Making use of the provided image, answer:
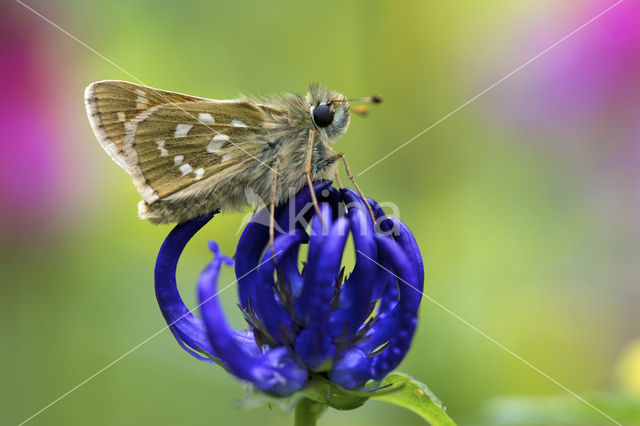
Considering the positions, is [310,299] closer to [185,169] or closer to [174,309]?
[174,309]

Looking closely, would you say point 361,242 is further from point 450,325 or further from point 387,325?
point 450,325

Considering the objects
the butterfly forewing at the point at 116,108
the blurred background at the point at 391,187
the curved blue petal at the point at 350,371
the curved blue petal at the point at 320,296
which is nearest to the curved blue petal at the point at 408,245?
the curved blue petal at the point at 320,296

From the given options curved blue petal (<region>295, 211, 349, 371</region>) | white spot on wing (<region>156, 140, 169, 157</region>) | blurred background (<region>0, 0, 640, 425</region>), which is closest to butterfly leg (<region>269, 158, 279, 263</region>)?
curved blue petal (<region>295, 211, 349, 371</region>)

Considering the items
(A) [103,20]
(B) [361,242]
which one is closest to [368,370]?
(B) [361,242]

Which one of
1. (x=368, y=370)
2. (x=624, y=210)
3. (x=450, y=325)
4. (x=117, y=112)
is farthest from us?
(x=624, y=210)

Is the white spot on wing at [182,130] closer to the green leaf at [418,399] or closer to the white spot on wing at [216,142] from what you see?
the white spot on wing at [216,142]

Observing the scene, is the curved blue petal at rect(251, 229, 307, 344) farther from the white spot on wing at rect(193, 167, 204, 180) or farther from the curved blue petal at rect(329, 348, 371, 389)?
the white spot on wing at rect(193, 167, 204, 180)
